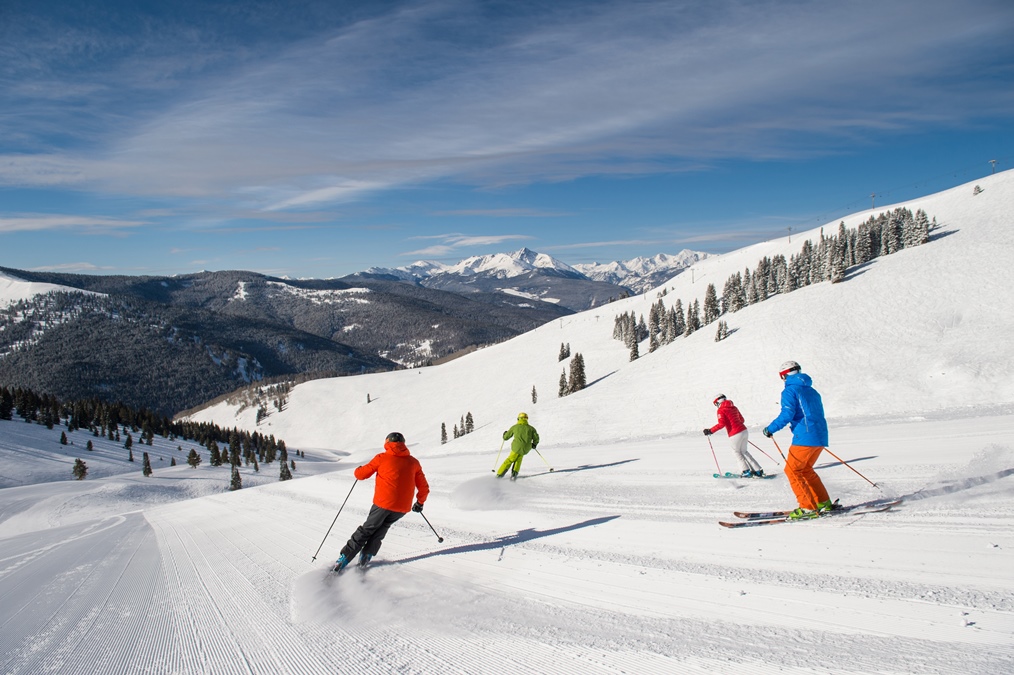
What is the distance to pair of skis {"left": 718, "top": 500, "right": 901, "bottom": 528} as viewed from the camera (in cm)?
721

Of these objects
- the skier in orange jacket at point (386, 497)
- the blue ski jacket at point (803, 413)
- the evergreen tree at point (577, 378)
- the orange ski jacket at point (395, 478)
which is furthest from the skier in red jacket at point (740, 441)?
the evergreen tree at point (577, 378)

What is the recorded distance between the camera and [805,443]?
7.27 m

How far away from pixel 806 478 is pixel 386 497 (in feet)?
19.8

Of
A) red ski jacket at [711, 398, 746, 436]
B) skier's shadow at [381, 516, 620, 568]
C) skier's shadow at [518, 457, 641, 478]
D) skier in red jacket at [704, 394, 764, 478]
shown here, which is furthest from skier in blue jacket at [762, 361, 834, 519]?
skier's shadow at [518, 457, 641, 478]

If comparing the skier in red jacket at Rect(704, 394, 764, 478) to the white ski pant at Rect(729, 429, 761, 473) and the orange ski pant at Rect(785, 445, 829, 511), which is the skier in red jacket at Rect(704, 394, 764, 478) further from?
the orange ski pant at Rect(785, 445, 829, 511)

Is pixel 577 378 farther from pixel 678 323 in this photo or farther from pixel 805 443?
pixel 805 443

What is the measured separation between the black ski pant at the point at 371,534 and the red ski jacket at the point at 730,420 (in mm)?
7201

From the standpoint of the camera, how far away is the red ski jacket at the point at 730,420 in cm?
1097

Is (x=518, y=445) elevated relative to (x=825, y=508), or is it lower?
elevated

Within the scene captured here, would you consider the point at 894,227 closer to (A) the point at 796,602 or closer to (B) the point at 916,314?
(B) the point at 916,314

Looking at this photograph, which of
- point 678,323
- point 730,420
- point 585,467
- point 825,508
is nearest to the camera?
point 825,508

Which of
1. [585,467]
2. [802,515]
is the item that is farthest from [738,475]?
[585,467]

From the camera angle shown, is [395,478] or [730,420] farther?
[730,420]

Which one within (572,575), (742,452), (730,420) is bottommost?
(572,575)
